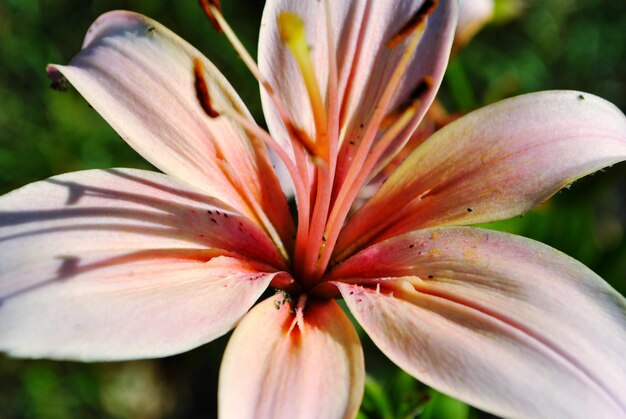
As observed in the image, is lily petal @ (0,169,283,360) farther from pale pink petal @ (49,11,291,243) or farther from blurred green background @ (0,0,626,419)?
blurred green background @ (0,0,626,419)

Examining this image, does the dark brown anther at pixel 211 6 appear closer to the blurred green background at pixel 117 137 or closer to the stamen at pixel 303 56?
the stamen at pixel 303 56

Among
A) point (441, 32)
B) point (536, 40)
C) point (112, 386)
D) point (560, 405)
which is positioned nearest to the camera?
point (560, 405)

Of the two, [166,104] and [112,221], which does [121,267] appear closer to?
[112,221]

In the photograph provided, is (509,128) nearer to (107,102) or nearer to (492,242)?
(492,242)

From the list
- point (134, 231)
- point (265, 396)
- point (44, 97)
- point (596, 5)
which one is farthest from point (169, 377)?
point (596, 5)

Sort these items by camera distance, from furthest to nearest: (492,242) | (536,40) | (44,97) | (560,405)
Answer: (536,40), (44,97), (492,242), (560,405)

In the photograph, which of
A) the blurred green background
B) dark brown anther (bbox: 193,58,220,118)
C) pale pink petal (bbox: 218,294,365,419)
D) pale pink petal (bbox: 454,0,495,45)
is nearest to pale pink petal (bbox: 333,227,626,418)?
pale pink petal (bbox: 218,294,365,419)
